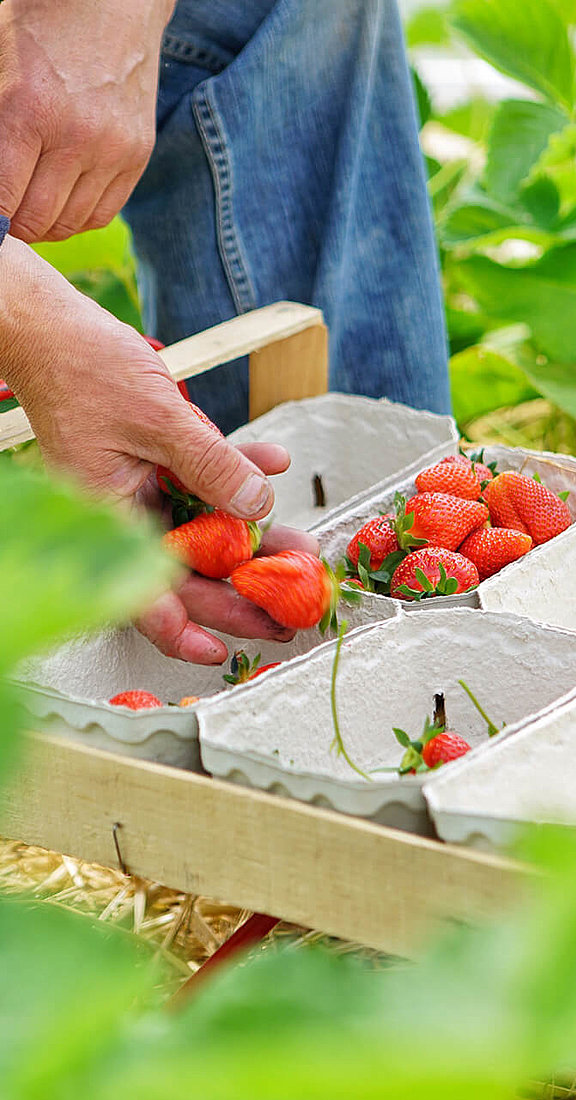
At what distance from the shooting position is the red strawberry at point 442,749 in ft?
2.49

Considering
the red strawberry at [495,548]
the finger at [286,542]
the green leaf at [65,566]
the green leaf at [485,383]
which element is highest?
the green leaf at [65,566]

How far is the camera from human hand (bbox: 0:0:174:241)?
1.08m

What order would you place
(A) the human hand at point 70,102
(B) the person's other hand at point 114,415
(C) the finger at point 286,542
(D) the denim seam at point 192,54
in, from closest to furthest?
(B) the person's other hand at point 114,415 < (C) the finger at point 286,542 < (A) the human hand at point 70,102 < (D) the denim seam at point 192,54

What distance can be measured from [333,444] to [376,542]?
0.35m

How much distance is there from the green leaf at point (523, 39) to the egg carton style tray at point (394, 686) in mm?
1635

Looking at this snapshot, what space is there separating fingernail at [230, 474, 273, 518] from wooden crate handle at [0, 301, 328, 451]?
1.19 ft

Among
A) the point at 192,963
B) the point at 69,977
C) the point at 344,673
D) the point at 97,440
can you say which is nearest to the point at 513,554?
the point at 344,673

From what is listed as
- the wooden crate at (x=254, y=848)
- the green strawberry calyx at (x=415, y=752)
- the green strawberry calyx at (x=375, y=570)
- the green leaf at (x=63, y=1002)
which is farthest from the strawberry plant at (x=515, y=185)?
the green leaf at (x=63, y=1002)

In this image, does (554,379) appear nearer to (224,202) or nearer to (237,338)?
(224,202)

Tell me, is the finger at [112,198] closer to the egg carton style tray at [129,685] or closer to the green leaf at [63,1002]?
the egg carton style tray at [129,685]

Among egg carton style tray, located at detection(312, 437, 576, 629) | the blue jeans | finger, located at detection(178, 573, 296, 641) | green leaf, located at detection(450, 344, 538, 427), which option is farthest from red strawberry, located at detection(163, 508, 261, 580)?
green leaf, located at detection(450, 344, 538, 427)

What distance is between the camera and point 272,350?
140 cm

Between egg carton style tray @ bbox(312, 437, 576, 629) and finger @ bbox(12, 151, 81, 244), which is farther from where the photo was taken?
finger @ bbox(12, 151, 81, 244)

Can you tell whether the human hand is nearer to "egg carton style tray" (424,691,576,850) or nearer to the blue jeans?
the blue jeans
